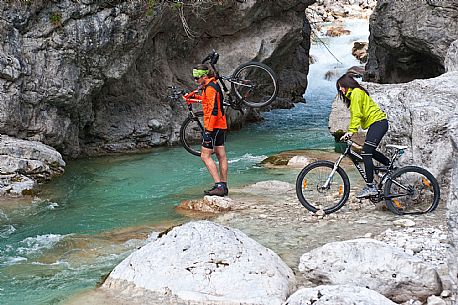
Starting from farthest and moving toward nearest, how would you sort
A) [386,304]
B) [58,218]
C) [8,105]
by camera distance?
[8,105] → [58,218] → [386,304]

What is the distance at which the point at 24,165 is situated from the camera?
12.4m

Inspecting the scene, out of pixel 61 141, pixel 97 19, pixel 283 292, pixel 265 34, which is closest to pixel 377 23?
pixel 265 34

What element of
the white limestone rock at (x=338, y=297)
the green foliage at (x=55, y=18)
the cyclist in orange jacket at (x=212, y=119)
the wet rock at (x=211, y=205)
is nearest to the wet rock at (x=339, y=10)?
the green foliage at (x=55, y=18)

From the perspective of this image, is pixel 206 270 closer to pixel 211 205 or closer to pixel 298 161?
pixel 211 205

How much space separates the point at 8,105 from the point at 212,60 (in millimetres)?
5312

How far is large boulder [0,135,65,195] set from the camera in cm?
1184

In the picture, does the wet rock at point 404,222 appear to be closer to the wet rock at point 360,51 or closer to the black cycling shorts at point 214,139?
the black cycling shorts at point 214,139

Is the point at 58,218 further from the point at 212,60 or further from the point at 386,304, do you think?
the point at 386,304

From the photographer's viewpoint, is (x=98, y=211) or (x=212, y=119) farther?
(x=98, y=211)

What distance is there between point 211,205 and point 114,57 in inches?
277

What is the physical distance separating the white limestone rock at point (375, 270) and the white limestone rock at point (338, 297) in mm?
684

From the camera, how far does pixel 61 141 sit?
15.0 m

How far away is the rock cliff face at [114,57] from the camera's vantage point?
1398cm

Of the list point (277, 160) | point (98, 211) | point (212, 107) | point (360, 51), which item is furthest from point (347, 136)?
point (360, 51)
